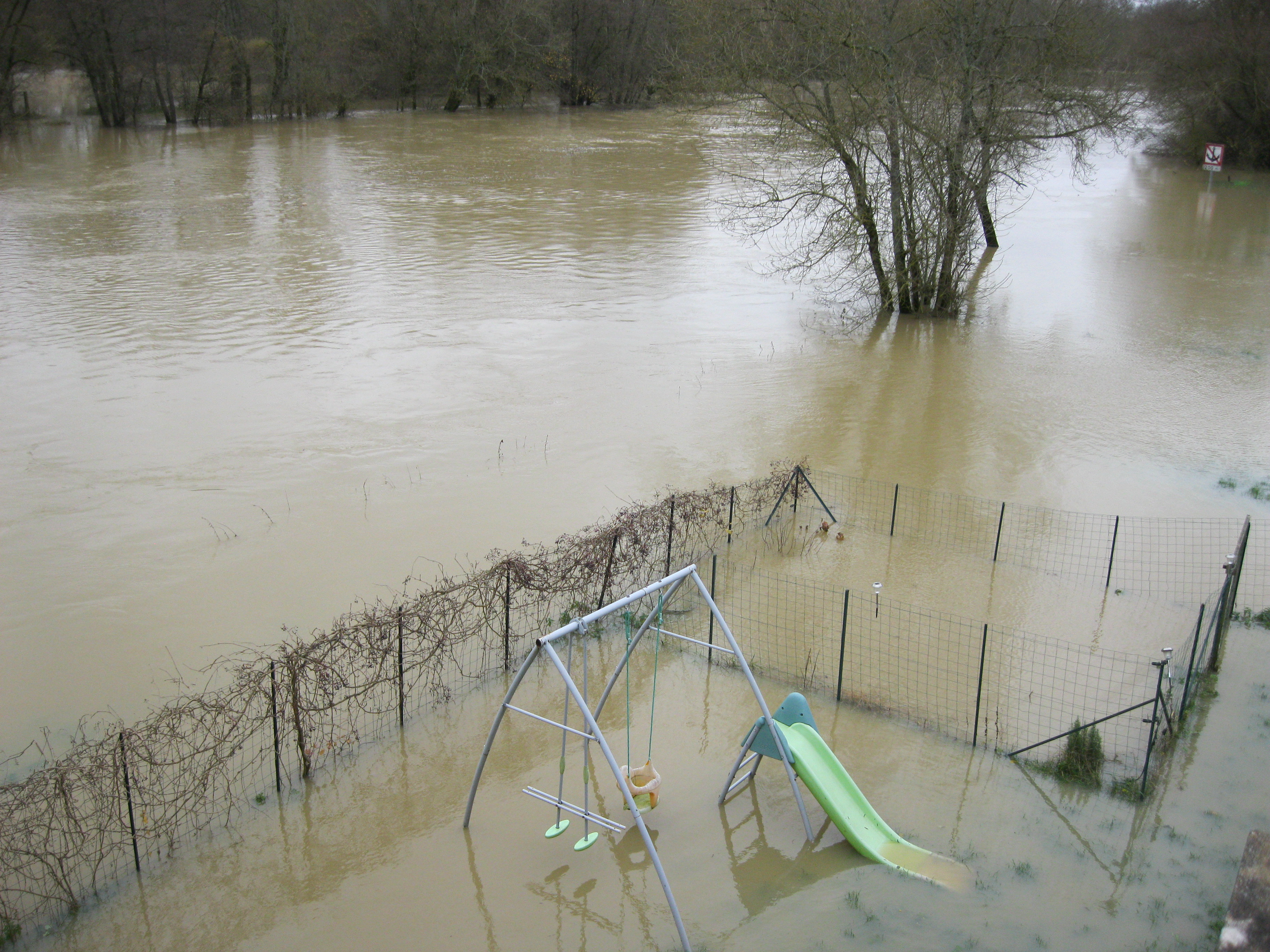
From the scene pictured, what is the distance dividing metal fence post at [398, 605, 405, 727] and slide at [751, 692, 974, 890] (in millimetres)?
3402

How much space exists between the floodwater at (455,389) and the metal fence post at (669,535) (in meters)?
1.74

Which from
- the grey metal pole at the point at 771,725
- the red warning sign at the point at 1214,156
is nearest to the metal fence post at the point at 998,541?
the grey metal pole at the point at 771,725

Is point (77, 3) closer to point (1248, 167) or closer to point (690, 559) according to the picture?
point (690, 559)

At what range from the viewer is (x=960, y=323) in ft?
82.3

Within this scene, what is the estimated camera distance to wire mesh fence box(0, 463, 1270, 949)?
8.41 m

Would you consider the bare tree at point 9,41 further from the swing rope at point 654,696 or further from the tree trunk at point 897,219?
the swing rope at point 654,696

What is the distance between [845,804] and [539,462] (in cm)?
917

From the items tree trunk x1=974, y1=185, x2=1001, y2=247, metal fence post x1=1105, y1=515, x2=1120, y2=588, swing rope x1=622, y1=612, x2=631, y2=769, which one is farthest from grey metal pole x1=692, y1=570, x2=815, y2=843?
tree trunk x1=974, y1=185, x2=1001, y2=247

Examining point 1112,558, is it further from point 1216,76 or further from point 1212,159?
point 1216,76

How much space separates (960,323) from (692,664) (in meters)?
16.2

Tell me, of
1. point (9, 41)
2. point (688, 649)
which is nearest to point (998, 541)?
point (688, 649)

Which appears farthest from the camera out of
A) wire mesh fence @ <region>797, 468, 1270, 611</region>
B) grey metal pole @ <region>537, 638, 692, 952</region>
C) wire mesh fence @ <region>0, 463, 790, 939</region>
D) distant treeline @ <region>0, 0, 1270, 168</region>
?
distant treeline @ <region>0, 0, 1270, 168</region>

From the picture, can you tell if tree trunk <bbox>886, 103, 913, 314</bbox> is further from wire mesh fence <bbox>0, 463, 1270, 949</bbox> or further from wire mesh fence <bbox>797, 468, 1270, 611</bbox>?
wire mesh fence <bbox>0, 463, 1270, 949</bbox>

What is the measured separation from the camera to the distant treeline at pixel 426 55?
45781mm
